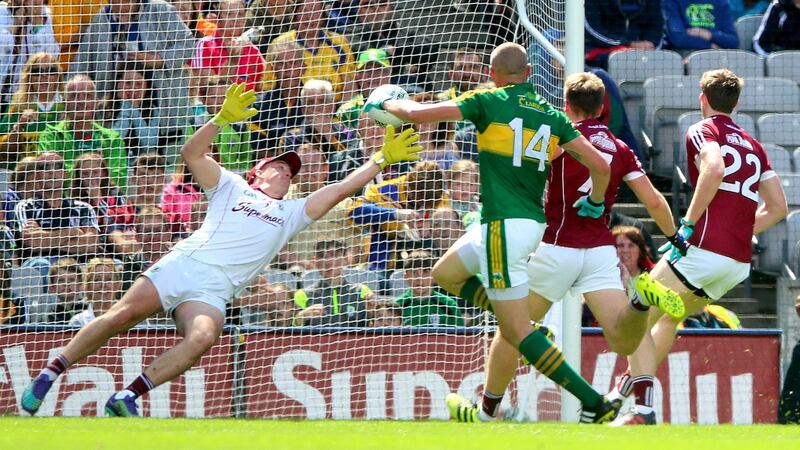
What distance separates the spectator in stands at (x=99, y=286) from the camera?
891 cm

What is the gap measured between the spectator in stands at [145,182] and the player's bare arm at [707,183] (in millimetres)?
4251

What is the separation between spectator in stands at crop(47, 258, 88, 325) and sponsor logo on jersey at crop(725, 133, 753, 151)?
4734 millimetres

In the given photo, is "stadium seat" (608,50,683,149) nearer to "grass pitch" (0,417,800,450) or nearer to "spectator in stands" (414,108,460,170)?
"spectator in stands" (414,108,460,170)

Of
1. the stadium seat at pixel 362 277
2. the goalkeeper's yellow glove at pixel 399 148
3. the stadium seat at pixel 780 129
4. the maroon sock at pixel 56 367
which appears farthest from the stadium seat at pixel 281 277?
the stadium seat at pixel 780 129

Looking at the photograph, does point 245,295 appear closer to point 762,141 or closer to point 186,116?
point 186,116

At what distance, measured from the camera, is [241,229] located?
7598 mm

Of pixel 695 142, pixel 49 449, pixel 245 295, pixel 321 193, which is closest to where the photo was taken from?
pixel 49 449

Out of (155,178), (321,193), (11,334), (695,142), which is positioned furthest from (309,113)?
(695,142)

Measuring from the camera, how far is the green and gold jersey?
20.5 feet

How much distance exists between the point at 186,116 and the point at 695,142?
4100 millimetres

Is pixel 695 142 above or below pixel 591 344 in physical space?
above

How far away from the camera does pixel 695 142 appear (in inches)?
273

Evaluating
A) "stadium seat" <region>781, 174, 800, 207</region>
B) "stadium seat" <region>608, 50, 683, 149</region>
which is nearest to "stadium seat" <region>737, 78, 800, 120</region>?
"stadium seat" <region>608, 50, 683, 149</region>

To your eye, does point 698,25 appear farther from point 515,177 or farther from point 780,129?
point 515,177
